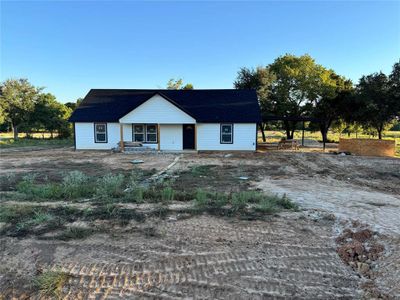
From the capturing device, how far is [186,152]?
19.1m

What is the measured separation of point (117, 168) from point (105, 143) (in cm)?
855

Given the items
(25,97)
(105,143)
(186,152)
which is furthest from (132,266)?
(25,97)

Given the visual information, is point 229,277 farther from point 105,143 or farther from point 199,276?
point 105,143

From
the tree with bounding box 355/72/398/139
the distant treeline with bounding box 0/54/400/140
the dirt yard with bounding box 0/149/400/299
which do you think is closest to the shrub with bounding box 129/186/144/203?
the dirt yard with bounding box 0/149/400/299

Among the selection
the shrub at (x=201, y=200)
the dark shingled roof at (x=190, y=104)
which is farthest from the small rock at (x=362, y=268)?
the dark shingled roof at (x=190, y=104)

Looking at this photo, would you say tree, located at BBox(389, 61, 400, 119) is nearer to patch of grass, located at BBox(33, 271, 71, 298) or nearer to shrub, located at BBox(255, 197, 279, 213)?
shrub, located at BBox(255, 197, 279, 213)

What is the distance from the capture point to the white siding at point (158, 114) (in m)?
19.0

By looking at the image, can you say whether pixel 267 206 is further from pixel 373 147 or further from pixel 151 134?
pixel 373 147

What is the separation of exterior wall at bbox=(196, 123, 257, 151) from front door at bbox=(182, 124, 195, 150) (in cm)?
76

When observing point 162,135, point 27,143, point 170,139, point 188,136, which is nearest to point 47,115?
point 27,143

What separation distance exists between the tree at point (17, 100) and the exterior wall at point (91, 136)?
15.0m

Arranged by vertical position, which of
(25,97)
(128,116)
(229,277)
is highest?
(25,97)

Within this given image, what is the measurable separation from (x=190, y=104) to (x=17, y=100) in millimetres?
21697

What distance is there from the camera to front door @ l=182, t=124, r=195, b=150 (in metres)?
20.1
